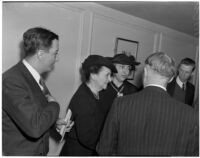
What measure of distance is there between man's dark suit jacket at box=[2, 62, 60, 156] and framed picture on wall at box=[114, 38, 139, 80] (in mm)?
1810

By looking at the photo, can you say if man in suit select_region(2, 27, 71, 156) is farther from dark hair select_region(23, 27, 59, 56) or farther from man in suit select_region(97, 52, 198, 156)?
man in suit select_region(97, 52, 198, 156)

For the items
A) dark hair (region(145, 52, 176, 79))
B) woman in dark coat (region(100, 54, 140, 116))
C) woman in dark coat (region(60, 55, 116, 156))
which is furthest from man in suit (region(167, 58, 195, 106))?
dark hair (region(145, 52, 176, 79))

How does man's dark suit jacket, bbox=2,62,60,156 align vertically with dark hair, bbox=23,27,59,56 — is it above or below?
below

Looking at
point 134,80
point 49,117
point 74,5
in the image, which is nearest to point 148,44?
point 134,80

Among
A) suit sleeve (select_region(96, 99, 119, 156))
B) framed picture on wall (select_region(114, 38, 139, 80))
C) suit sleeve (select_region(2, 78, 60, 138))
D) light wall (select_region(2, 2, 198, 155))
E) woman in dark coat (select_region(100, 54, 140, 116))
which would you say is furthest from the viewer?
framed picture on wall (select_region(114, 38, 139, 80))

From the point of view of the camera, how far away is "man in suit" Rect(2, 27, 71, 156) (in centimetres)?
122

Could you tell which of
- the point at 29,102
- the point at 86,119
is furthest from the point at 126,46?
the point at 29,102

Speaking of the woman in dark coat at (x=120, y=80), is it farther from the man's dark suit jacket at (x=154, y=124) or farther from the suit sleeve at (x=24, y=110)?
the suit sleeve at (x=24, y=110)

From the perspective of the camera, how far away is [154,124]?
4.12 feet

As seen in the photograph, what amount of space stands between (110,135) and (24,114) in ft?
1.65

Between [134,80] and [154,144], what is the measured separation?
2.20m

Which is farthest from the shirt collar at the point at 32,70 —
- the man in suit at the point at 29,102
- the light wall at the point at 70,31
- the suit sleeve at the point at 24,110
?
the light wall at the point at 70,31

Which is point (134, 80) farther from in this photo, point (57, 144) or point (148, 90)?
point (148, 90)

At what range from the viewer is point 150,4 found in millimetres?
2525
